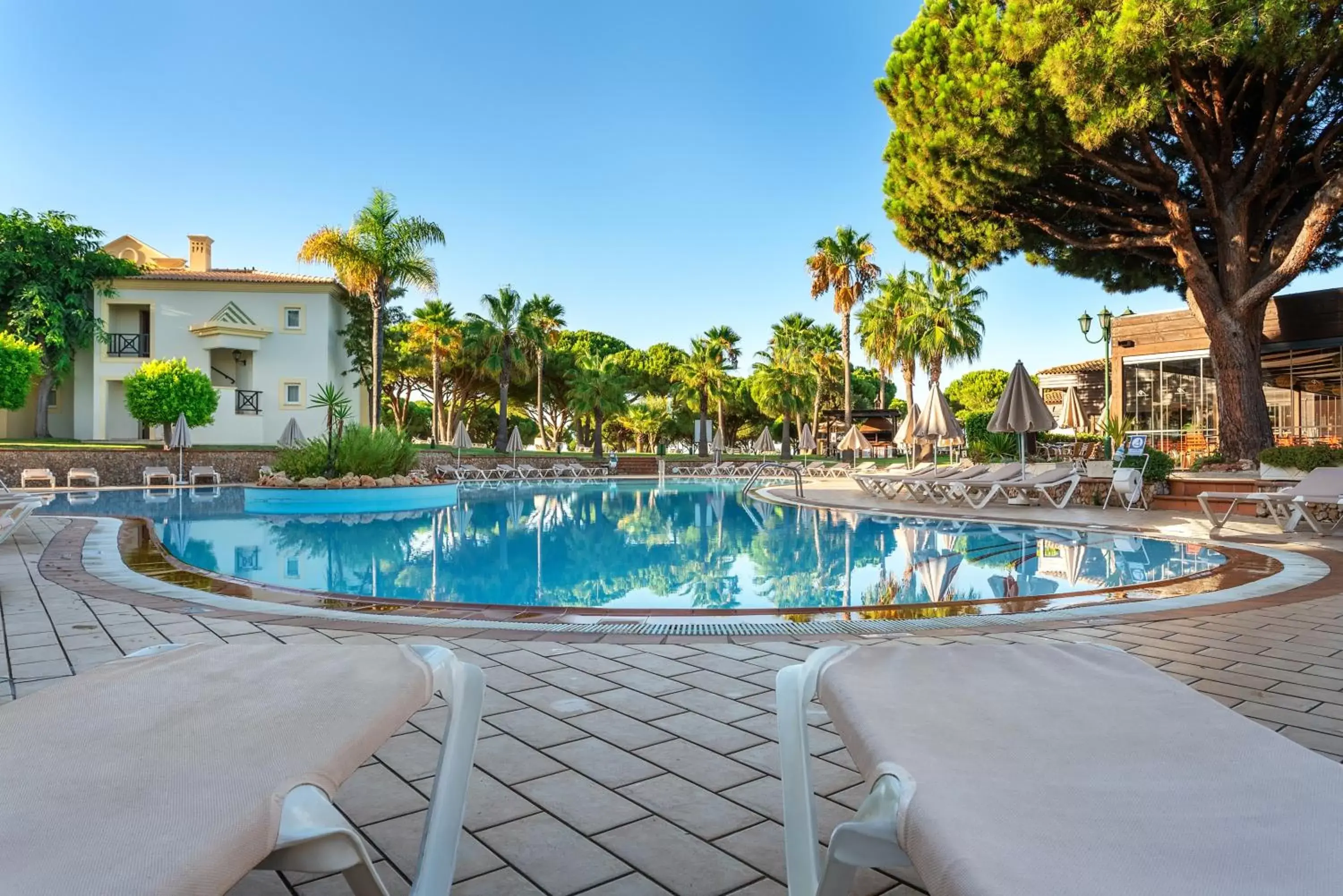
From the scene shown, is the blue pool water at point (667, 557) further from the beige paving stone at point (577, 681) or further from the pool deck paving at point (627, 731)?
the beige paving stone at point (577, 681)

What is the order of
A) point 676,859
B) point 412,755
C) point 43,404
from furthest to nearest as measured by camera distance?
point 43,404
point 412,755
point 676,859

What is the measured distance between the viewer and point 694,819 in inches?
83.4

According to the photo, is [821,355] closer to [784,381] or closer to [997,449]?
[784,381]

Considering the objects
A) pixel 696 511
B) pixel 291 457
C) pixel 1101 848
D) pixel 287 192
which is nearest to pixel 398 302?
pixel 287 192

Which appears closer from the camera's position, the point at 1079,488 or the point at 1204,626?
the point at 1204,626

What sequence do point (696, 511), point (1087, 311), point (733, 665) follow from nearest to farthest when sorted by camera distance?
point (733, 665), point (696, 511), point (1087, 311)

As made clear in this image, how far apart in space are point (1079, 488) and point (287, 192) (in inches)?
885

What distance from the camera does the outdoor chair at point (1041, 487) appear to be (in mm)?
12602

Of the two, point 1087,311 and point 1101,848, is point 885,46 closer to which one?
point 1087,311

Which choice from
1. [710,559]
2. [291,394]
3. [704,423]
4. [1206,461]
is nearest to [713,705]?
[710,559]

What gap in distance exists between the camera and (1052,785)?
3.82 ft

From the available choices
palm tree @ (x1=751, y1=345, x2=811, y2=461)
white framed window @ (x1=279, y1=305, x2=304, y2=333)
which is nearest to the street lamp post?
palm tree @ (x1=751, y1=345, x2=811, y2=461)

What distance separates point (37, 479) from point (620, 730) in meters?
23.6

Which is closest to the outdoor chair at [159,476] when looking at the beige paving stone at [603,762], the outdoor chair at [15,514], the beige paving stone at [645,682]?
the outdoor chair at [15,514]
